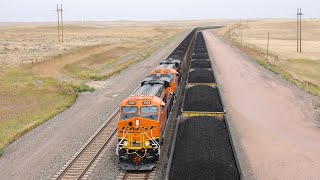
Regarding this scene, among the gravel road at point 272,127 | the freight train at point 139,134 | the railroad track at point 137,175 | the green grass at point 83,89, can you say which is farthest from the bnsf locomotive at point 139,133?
the green grass at point 83,89

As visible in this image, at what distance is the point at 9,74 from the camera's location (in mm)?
46062

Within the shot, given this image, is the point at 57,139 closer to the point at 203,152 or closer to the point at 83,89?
the point at 203,152

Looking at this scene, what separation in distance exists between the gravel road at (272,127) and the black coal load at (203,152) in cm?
239

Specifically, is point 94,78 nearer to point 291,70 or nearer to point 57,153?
point 57,153

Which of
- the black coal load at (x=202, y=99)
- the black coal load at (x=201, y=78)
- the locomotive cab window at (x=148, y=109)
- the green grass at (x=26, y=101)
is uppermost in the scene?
the black coal load at (x=201, y=78)

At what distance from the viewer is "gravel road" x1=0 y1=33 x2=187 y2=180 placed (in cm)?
1827

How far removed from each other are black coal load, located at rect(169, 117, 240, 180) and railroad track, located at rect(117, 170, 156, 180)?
1938mm

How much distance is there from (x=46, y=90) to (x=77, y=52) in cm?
3839

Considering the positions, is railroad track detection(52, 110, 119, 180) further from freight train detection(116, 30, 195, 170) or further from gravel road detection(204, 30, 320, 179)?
gravel road detection(204, 30, 320, 179)

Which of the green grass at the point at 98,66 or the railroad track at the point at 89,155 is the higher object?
the green grass at the point at 98,66

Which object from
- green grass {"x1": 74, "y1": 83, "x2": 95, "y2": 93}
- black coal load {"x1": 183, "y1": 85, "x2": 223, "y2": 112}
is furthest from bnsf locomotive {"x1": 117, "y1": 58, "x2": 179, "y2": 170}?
green grass {"x1": 74, "y1": 83, "x2": 95, "y2": 93}

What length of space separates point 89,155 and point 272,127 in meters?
13.5

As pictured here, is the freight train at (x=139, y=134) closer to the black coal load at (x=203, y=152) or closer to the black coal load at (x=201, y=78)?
the black coal load at (x=203, y=152)

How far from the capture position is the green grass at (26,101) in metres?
25.1
